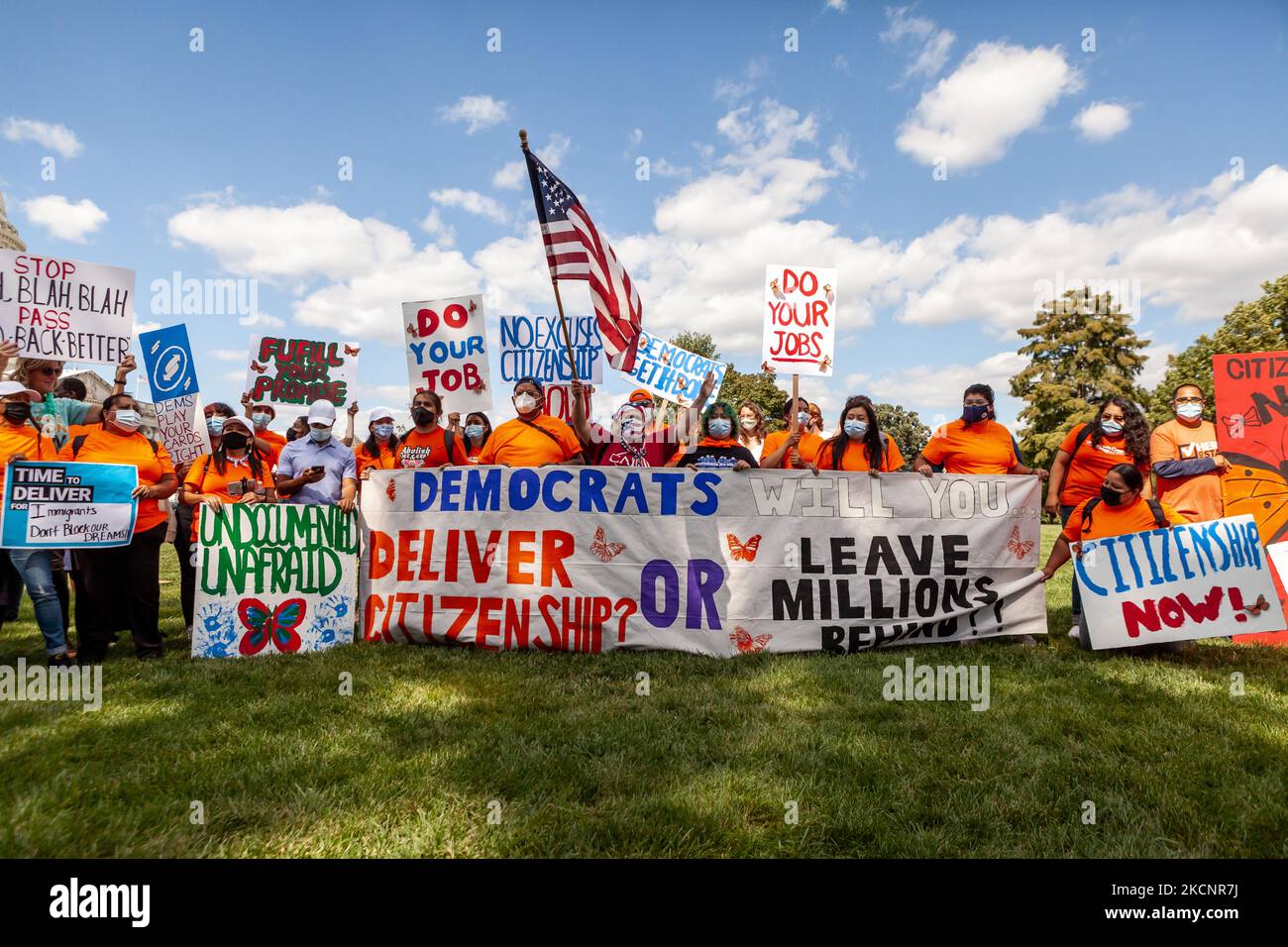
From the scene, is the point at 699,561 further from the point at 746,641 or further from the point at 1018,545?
the point at 1018,545

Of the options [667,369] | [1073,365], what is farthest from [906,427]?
[667,369]

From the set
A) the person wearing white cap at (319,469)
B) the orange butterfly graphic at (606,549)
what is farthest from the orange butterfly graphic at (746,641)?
the person wearing white cap at (319,469)

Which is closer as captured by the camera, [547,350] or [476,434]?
[476,434]

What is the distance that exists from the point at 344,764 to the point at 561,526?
305 centimetres

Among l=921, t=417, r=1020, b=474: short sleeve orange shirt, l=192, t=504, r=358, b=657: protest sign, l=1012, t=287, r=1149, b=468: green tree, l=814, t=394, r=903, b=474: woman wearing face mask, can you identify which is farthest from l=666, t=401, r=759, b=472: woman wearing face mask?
l=1012, t=287, r=1149, b=468: green tree

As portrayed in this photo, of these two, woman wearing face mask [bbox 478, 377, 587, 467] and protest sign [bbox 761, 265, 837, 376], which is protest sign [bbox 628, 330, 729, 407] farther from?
woman wearing face mask [bbox 478, 377, 587, 467]

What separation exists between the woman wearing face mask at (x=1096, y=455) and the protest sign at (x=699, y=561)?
1.40 feet

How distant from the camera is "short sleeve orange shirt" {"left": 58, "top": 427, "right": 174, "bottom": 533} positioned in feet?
18.2

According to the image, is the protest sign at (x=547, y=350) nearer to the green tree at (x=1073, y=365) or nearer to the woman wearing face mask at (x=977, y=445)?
the woman wearing face mask at (x=977, y=445)

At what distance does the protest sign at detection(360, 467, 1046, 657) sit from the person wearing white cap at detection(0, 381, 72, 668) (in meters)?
2.22

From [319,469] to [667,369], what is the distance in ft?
22.6

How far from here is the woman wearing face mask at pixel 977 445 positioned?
21.9ft

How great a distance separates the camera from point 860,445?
677 centimetres
